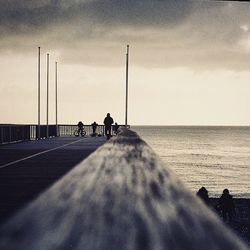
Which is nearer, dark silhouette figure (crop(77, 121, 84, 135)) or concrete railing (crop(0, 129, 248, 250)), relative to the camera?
concrete railing (crop(0, 129, 248, 250))

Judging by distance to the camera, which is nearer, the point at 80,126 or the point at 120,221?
the point at 120,221

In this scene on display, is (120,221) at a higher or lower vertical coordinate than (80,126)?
lower

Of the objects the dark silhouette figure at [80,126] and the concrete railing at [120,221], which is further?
the dark silhouette figure at [80,126]

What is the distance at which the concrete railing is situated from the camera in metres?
3.96

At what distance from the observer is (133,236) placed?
4.57m

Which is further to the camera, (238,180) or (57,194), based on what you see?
(238,180)

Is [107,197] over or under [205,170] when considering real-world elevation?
over

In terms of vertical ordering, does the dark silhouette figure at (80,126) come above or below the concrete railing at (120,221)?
A: above

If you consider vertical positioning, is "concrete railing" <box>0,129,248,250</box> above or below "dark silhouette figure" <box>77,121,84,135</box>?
below

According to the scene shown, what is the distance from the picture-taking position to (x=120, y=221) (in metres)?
5.55

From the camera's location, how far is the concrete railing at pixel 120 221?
3957 millimetres

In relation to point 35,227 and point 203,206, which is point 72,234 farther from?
point 203,206

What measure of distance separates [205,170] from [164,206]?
300 feet

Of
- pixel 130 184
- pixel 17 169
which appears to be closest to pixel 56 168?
pixel 17 169
